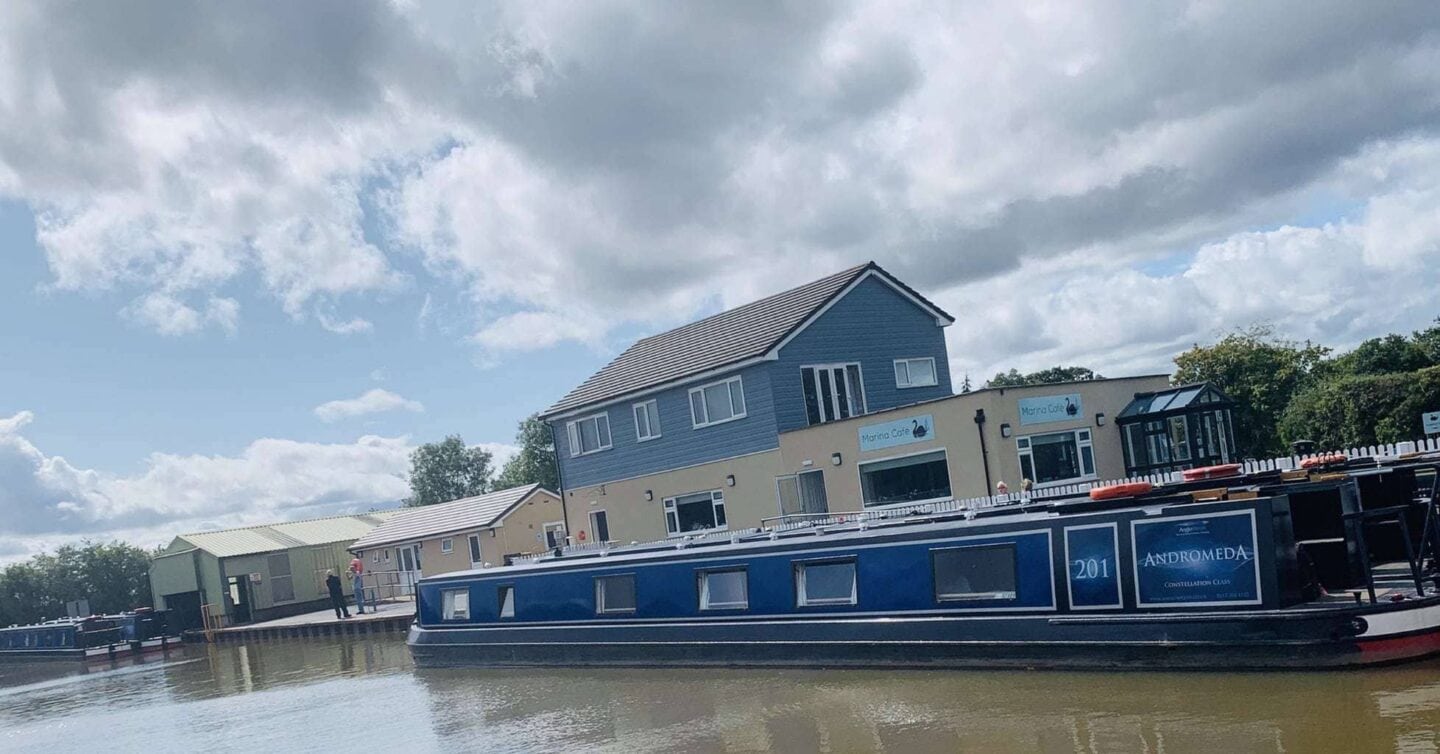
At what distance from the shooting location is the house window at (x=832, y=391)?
25.0 meters

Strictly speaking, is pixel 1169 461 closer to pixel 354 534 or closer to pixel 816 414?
pixel 816 414

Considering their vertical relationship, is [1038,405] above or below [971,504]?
above

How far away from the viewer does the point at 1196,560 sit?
11.1m

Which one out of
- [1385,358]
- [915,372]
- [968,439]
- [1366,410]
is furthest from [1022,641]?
[1385,358]

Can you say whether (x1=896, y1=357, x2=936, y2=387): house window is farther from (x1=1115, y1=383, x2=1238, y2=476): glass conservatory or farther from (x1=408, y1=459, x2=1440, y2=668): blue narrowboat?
(x1=408, y1=459, x2=1440, y2=668): blue narrowboat

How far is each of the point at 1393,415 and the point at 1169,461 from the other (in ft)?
20.3

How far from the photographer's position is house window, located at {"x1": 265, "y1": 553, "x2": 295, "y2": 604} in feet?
139

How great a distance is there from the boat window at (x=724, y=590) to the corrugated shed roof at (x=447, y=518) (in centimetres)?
2024

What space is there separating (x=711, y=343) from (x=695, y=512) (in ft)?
12.5

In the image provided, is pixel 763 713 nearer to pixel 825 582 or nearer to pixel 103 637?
pixel 825 582

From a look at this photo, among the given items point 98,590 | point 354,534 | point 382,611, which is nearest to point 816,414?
point 382,611

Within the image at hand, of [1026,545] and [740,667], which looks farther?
[740,667]

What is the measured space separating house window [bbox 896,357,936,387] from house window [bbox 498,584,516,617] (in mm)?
10768

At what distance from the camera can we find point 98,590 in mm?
54750
